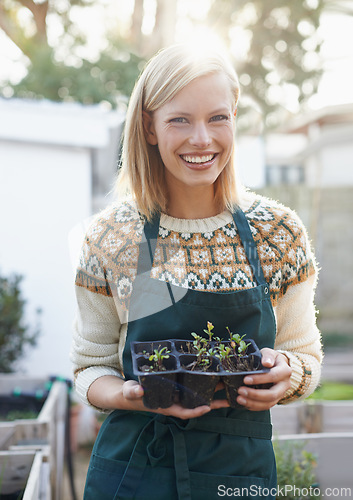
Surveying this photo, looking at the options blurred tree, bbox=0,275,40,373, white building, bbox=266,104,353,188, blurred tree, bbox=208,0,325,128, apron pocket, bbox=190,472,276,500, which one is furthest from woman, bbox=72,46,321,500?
white building, bbox=266,104,353,188

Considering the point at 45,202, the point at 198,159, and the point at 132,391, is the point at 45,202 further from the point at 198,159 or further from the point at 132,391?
the point at 132,391

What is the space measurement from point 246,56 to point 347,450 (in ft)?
22.6

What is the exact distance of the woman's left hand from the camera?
3.91 ft

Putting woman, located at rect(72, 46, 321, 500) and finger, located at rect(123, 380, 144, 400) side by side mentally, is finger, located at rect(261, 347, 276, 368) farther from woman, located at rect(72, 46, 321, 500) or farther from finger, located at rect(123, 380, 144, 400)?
finger, located at rect(123, 380, 144, 400)

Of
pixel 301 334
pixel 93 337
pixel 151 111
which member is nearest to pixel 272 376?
pixel 301 334

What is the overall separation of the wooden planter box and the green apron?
0.52 m

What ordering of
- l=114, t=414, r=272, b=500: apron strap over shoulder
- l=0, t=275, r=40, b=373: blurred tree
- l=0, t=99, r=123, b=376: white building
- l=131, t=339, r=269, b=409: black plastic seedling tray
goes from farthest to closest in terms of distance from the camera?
l=0, t=99, r=123, b=376: white building
l=0, t=275, r=40, b=373: blurred tree
l=114, t=414, r=272, b=500: apron strap over shoulder
l=131, t=339, r=269, b=409: black plastic seedling tray

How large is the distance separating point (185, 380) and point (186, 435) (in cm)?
19

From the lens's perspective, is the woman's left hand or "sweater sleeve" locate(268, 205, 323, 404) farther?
"sweater sleeve" locate(268, 205, 323, 404)

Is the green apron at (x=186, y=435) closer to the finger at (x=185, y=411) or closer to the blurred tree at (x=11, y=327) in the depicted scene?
the finger at (x=185, y=411)

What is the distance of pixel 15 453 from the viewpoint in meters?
2.21

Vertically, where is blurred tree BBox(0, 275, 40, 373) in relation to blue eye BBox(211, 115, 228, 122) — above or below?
below

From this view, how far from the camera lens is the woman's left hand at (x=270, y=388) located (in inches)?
46.9

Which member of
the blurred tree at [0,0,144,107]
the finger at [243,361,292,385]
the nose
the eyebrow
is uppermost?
the blurred tree at [0,0,144,107]
